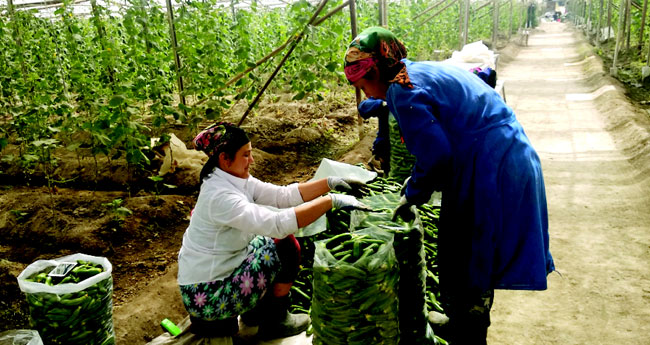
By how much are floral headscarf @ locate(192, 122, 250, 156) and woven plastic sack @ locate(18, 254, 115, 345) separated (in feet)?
2.86

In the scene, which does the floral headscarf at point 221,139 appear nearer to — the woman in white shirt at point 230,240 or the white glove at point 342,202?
the woman in white shirt at point 230,240

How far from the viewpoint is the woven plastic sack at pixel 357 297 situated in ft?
6.53

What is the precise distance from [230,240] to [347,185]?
0.82 meters

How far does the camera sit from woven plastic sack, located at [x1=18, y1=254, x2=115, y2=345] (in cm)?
235

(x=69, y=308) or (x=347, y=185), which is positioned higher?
(x=347, y=185)

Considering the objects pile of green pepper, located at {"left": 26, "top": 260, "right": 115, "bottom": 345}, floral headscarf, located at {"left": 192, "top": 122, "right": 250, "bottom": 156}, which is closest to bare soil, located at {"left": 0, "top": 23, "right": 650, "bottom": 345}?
pile of green pepper, located at {"left": 26, "top": 260, "right": 115, "bottom": 345}

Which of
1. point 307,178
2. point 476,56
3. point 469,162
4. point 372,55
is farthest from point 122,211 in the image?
point 476,56

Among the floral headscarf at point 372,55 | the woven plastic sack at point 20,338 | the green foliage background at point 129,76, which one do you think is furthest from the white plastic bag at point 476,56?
the woven plastic sack at point 20,338

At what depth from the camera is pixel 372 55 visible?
79.7 inches

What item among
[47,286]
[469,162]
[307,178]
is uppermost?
[469,162]

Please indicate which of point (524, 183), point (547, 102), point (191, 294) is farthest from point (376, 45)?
point (547, 102)

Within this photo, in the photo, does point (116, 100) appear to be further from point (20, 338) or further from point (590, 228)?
point (590, 228)

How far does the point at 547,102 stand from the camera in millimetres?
10461

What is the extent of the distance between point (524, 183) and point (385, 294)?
2.51 ft
